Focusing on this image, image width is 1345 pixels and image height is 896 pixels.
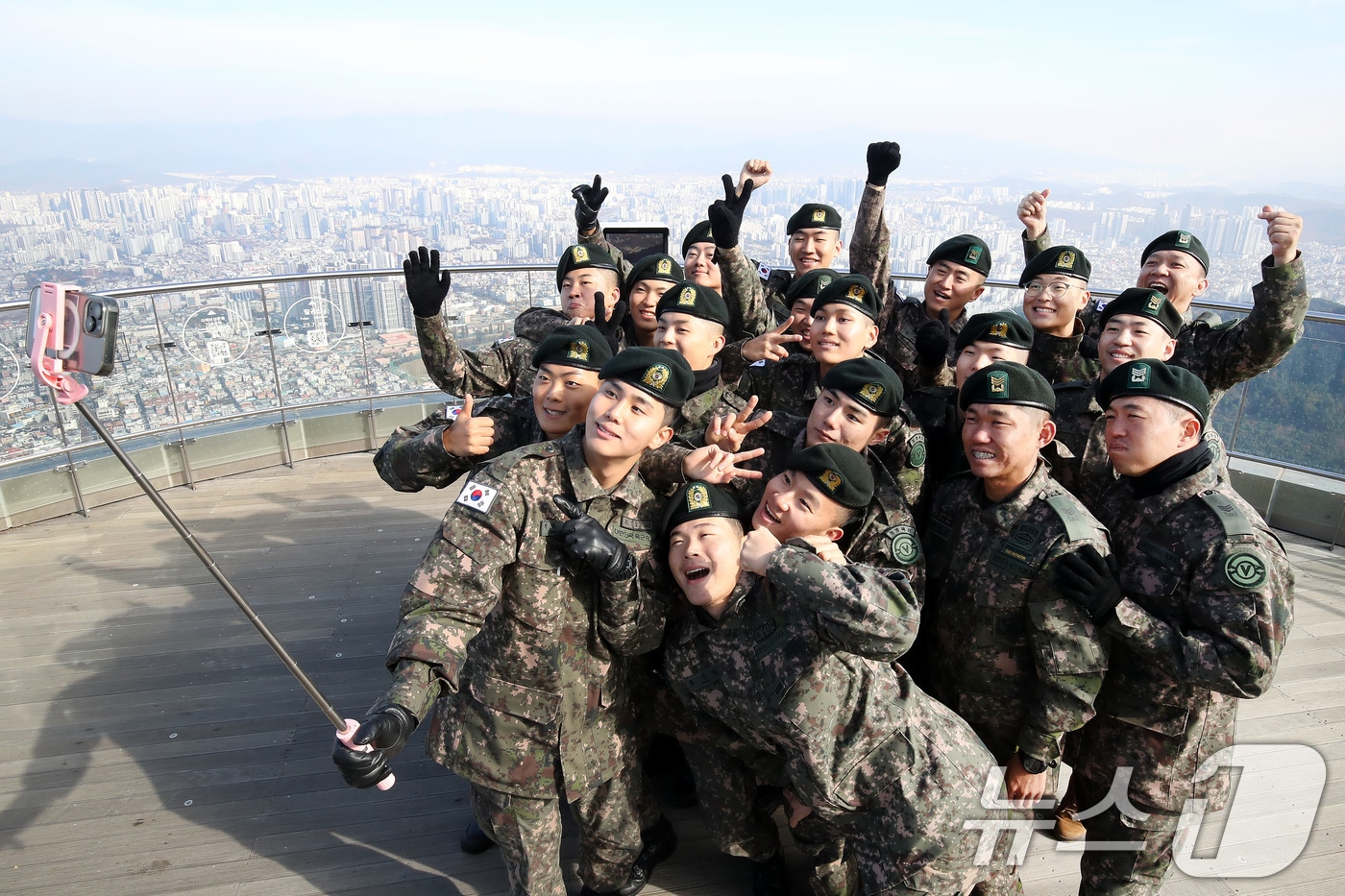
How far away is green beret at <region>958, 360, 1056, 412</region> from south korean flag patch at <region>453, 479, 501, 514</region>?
1.75 m

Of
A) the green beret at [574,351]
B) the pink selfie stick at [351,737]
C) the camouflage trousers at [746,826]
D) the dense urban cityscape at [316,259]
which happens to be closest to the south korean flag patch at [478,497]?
the green beret at [574,351]

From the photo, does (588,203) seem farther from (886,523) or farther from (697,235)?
(886,523)

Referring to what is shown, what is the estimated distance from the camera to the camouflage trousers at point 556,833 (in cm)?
279

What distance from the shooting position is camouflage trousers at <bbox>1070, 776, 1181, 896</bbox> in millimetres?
2748

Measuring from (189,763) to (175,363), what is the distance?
14.0ft

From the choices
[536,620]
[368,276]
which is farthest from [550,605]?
[368,276]

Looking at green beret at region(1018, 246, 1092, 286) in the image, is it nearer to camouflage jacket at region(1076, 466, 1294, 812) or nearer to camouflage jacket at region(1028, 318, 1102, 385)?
camouflage jacket at region(1028, 318, 1102, 385)

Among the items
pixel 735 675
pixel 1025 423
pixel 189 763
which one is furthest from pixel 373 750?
pixel 189 763

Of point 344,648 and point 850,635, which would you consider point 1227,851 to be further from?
point 344,648

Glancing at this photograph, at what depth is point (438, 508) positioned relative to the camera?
21.7 ft

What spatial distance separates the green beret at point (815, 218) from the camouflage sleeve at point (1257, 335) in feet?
7.03

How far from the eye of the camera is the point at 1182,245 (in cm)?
429

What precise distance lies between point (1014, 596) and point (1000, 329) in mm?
1336

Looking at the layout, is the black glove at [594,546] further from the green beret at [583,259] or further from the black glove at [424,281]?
the green beret at [583,259]
